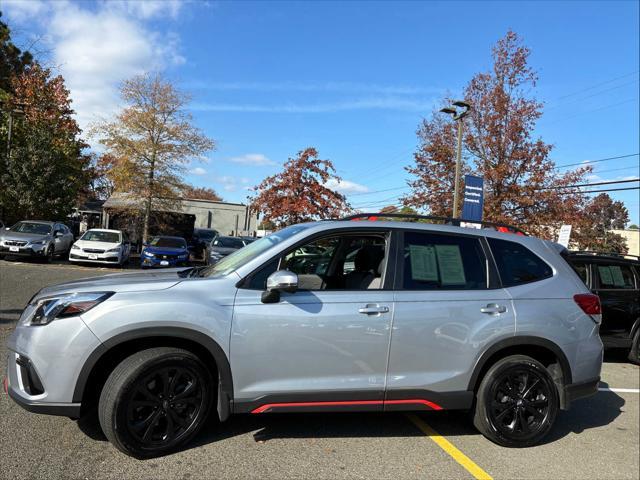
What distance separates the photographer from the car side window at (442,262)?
3965 millimetres

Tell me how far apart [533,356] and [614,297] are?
4098mm

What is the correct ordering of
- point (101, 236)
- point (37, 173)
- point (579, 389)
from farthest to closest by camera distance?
point (37, 173) → point (101, 236) → point (579, 389)

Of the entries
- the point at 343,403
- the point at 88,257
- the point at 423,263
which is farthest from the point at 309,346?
the point at 88,257

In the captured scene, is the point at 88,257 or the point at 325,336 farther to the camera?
the point at 88,257

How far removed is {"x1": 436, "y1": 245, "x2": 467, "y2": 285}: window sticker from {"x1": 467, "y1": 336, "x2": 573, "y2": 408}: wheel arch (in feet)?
1.98

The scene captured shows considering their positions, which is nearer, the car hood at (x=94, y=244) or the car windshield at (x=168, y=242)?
the car hood at (x=94, y=244)

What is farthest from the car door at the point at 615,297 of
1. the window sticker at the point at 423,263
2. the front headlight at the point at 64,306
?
the front headlight at the point at 64,306

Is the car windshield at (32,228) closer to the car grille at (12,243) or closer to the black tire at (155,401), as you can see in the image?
the car grille at (12,243)

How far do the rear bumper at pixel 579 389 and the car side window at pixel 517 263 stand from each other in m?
0.95

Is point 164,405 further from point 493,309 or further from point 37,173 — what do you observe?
point 37,173

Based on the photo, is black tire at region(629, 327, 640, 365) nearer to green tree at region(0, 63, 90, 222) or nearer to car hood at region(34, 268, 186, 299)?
car hood at region(34, 268, 186, 299)

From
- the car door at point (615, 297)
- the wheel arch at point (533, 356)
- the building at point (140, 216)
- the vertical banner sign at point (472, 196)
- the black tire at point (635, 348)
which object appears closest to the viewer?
the wheel arch at point (533, 356)

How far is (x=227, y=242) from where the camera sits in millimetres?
18891

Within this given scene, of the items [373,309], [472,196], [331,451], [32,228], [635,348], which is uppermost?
[472,196]
